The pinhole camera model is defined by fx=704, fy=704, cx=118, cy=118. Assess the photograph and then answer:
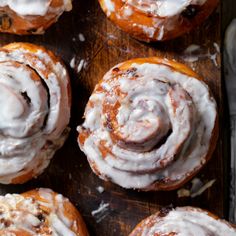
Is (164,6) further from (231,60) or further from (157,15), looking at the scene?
(231,60)

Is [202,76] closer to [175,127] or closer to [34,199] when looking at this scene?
[175,127]

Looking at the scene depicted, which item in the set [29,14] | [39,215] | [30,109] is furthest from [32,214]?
[29,14]

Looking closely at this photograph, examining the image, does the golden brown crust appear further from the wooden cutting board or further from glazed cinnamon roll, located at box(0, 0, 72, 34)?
glazed cinnamon roll, located at box(0, 0, 72, 34)

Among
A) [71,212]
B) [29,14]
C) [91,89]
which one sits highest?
[29,14]

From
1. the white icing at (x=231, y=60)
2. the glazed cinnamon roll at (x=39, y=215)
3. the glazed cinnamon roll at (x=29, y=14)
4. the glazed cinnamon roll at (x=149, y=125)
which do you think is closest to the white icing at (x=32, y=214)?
the glazed cinnamon roll at (x=39, y=215)

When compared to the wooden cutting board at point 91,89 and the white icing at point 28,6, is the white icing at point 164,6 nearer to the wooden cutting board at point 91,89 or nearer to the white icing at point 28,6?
the wooden cutting board at point 91,89
